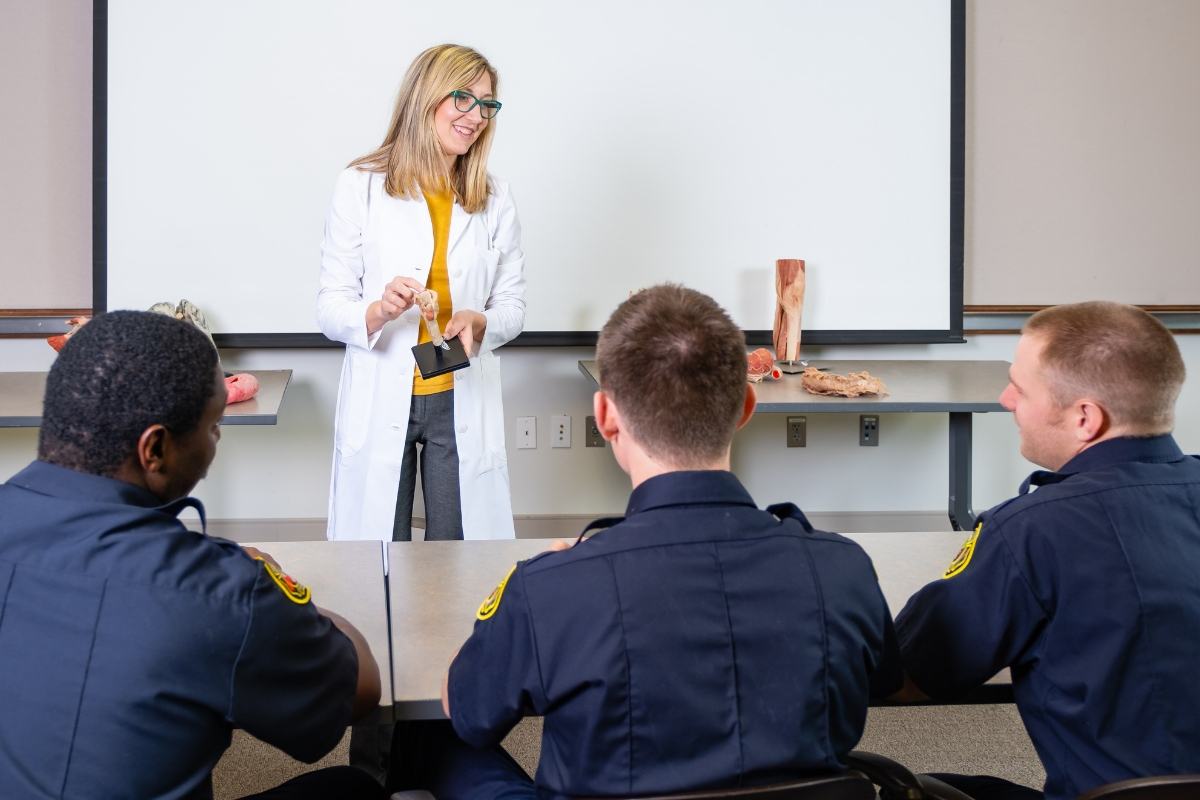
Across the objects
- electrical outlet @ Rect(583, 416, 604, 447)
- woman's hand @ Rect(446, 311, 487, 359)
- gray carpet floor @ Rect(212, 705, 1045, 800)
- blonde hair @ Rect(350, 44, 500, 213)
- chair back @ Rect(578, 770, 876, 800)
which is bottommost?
gray carpet floor @ Rect(212, 705, 1045, 800)

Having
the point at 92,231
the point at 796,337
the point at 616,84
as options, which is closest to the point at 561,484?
the point at 796,337

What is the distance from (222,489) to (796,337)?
2.20 m

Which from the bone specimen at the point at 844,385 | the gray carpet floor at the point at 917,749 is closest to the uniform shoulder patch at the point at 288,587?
the gray carpet floor at the point at 917,749

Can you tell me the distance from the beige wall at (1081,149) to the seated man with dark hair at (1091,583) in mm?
2618

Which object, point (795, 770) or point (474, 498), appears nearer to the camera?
point (795, 770)

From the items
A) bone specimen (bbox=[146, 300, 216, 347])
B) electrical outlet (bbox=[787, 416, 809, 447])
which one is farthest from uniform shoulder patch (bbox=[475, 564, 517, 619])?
electrical outlet (bbox=[787, 416, 809, 447])

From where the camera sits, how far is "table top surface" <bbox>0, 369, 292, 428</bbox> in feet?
8.61

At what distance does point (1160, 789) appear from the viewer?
897 millimetres

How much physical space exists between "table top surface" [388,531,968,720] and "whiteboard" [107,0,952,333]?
6.33 feet

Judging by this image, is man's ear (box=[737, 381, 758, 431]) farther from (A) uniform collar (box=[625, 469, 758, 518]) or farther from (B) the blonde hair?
(B) the blonde hair

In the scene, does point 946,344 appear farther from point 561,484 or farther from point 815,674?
point 815,674

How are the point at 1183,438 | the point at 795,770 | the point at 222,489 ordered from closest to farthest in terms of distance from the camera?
1. the point at 795,770
2. the point at 222,489
3. the point at 1183,438

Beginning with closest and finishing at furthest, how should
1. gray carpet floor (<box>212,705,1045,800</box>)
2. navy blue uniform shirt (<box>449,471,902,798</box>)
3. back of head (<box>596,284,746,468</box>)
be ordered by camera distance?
navy blue uniform shirt (<box>449,471,902,798</box>) < back of head (<box>596,284,746,468</box>) < gray carpet floor (<box>212,705,1045,800</box>)

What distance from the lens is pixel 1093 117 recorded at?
3.66 metres
